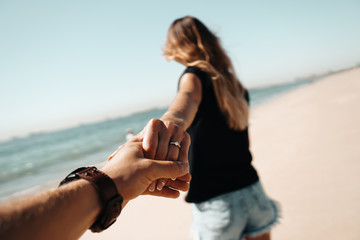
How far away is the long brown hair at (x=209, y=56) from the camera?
153 cm

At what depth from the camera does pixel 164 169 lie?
2.68 feet

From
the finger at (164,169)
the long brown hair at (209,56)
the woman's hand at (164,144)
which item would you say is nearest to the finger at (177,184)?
the woman's hand at (164,144)

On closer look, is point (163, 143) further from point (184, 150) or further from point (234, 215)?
point (234, 215)

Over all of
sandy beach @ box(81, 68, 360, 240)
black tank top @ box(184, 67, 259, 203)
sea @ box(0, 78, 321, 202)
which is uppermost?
black tank top @ box(184, 67, 259, 203)

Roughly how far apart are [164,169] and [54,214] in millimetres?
390

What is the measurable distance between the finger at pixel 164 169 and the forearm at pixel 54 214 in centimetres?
20

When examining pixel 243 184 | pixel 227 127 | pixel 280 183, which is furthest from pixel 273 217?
pixel 280 183

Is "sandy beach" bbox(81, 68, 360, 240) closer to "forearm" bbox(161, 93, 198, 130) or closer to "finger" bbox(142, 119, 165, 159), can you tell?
"forearm" bbox(161, 93, 198, 130)

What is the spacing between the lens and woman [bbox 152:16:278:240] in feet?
4.76

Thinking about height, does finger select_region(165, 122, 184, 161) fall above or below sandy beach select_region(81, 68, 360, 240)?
above

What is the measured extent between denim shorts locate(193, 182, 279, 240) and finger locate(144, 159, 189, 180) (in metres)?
A: 0.70

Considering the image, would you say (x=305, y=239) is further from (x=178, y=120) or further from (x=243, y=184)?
(x=178, y=120)

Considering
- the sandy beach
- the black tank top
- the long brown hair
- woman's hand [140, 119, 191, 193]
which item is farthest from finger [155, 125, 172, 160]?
the sandy beach

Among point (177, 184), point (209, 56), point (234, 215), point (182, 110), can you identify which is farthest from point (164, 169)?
point (209, 56)
